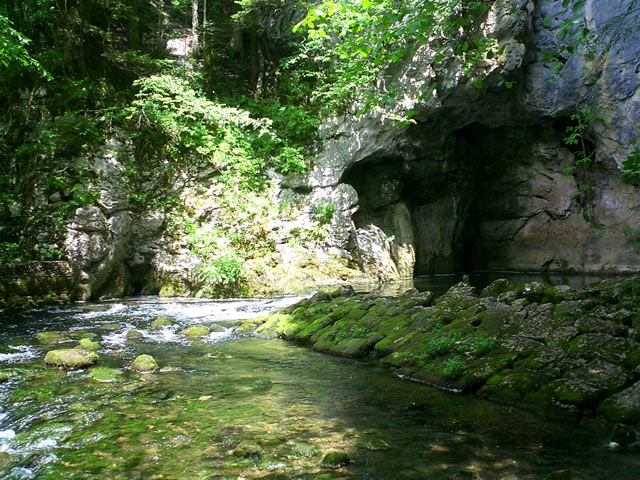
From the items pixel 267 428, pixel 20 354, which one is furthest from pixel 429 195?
pixel 267 428

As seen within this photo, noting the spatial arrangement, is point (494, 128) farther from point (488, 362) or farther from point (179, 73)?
point (488, 362)

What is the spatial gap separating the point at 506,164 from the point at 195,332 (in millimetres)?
15619

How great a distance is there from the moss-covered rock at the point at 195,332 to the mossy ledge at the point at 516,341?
1.53m

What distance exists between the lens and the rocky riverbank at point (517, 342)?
4.05 metres

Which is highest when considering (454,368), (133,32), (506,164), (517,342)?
(133,32)

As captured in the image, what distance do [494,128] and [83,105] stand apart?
14730mm

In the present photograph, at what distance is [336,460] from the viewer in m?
3.08

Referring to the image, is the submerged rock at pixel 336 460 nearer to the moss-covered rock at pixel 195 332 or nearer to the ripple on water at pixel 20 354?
the ripple on water at pixel 20 354

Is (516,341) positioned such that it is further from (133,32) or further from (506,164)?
(133,32)

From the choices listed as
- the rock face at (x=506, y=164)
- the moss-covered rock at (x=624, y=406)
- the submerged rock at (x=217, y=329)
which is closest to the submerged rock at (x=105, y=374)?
the submerged rock at (x=217, y=329)

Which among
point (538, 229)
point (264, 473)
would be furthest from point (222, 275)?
point (538, 229)

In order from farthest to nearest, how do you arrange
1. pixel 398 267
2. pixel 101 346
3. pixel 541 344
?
pixel 398 267 < pixel 101 346 < pixel 541 344

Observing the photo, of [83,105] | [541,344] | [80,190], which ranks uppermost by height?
[83,105]

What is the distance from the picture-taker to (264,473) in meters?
2.95
